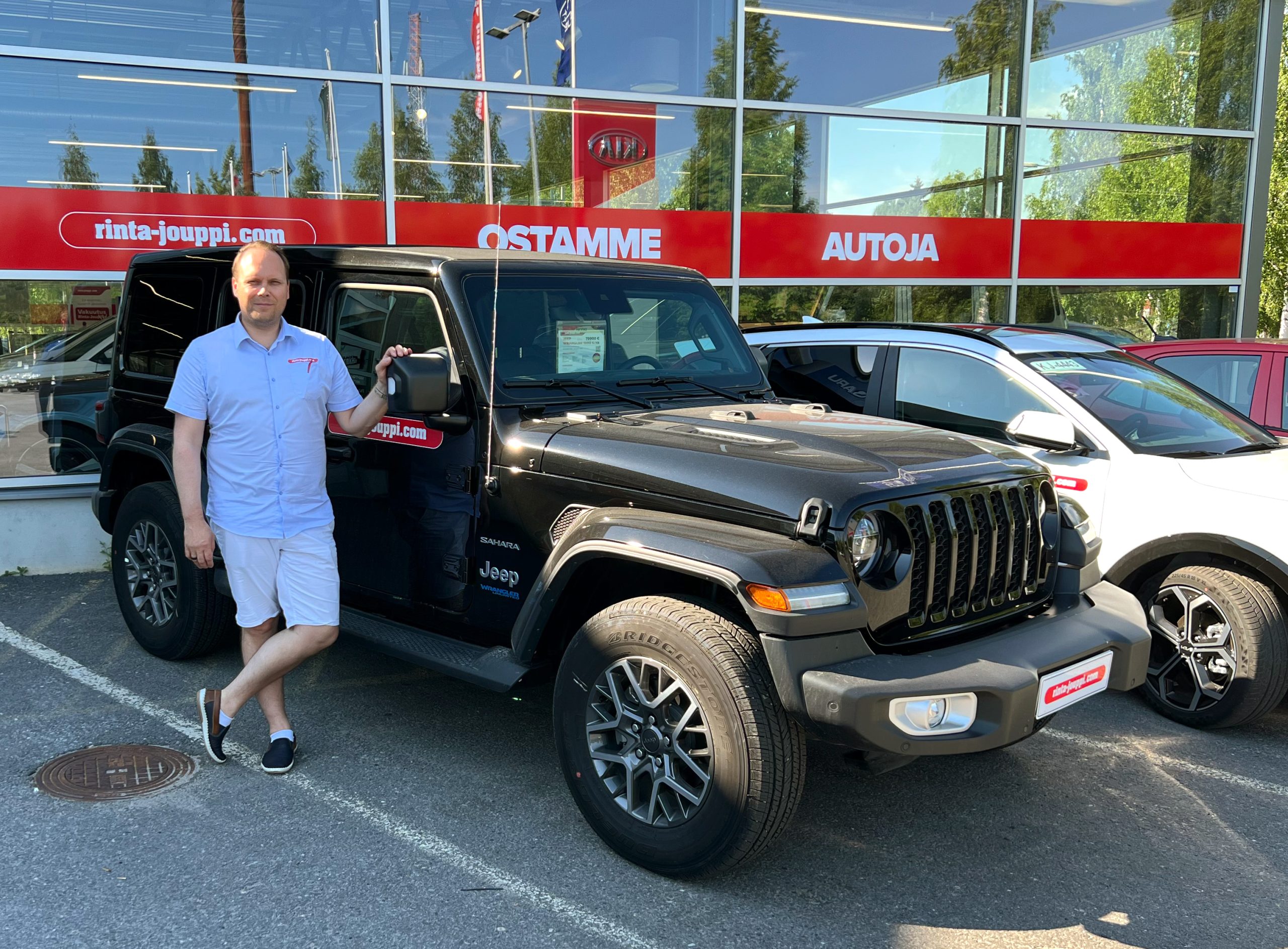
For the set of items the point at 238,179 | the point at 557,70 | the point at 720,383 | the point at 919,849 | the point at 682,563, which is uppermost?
the point at 557,70

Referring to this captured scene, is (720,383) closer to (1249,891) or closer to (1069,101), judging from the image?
(1249,891)

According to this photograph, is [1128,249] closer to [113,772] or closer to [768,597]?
[768,597]

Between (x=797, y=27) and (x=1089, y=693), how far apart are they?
8.16 m

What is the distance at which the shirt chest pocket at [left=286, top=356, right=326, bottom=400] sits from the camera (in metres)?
4.03

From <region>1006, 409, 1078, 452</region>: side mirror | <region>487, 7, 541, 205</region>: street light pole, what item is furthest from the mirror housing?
<region>487, 7, 541, 205</region>: street light pole

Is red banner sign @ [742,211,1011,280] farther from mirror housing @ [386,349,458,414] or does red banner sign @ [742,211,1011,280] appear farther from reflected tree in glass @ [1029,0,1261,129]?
mirror housing @ [386,349,458,414]

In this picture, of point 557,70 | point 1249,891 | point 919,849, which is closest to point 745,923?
point 919,849

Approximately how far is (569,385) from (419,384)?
2.24ft

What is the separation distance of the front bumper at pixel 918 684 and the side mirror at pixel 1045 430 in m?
1.60

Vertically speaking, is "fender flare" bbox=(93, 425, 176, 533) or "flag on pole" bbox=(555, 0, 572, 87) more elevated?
"flag on pole" bbox=(555, 0, 572, 87)

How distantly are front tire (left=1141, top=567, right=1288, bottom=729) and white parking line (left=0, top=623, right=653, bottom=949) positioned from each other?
2.55 meters

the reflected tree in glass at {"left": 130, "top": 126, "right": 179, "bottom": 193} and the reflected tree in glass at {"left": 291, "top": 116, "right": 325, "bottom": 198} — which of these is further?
the reflected tree in glass at {"left": 291, "top": 116, "right": 325, "bottom": 198}

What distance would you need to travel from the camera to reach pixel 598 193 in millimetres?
9344

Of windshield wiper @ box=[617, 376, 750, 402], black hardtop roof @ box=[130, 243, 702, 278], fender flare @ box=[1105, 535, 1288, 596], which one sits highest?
black hardtop roof @ box=[130, 243, 702, 278]
